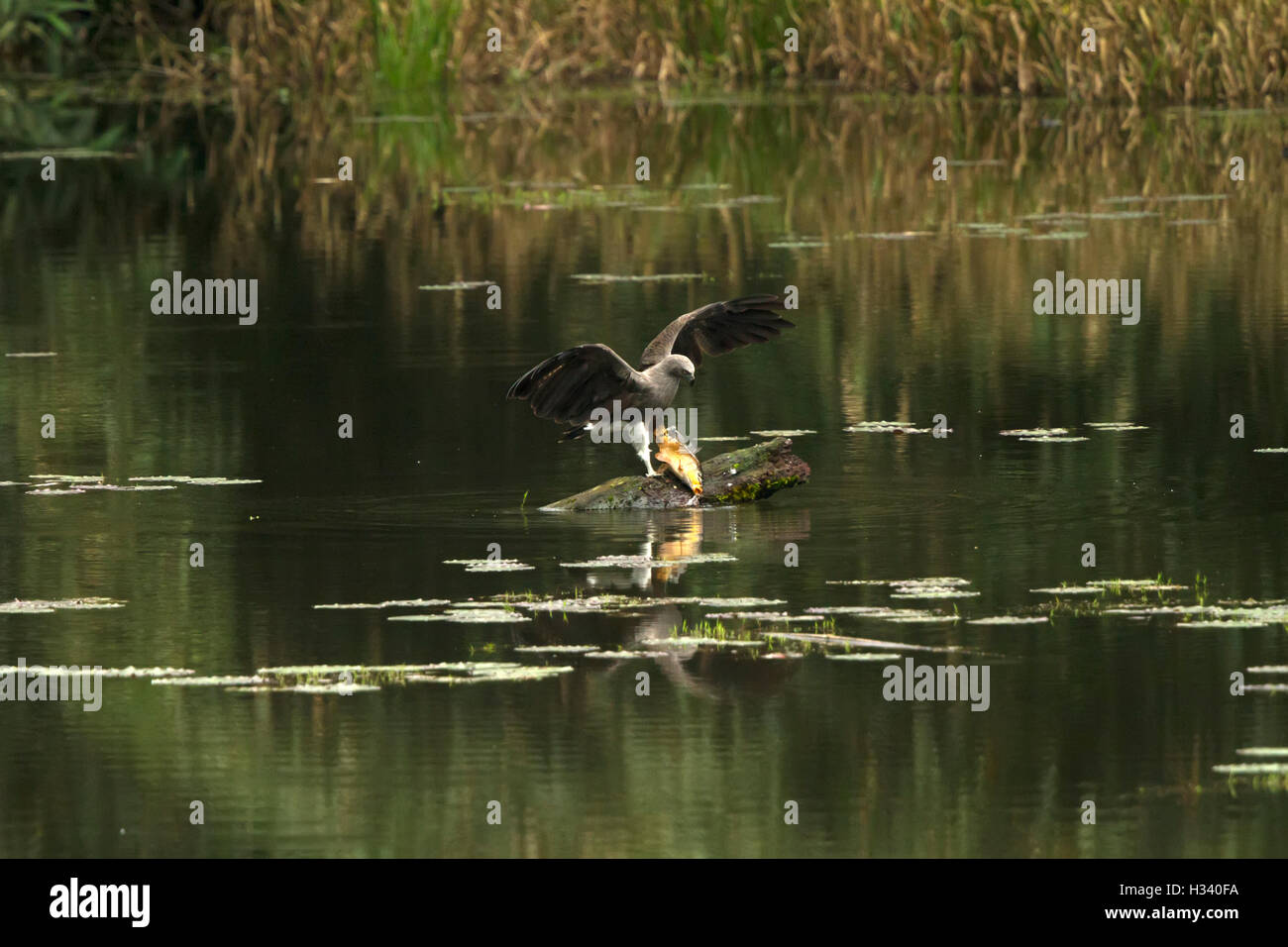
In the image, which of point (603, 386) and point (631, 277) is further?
point (631, 277)

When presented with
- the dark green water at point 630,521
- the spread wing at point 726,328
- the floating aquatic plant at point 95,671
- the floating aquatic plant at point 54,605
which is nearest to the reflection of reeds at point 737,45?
the dark green water at point 630,521

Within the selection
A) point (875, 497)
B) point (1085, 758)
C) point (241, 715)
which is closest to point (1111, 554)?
point (875, 497)

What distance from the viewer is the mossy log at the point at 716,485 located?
1166 cm

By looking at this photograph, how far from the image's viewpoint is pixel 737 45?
117 feet

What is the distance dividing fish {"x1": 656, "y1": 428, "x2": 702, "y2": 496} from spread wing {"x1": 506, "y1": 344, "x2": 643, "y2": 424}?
0.26 meters

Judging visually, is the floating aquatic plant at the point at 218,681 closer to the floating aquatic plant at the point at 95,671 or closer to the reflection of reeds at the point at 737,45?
the floating aquatic plant at the point at 95,671

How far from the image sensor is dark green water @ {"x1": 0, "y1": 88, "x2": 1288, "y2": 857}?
7555 millimetres

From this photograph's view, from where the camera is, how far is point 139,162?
2900cm

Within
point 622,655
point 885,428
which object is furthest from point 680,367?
point 622,655

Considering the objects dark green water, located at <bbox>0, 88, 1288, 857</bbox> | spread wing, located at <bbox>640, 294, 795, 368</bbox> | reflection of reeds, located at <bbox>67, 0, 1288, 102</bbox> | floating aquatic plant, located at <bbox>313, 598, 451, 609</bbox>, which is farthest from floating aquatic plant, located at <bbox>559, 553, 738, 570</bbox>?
reflection of reeds, located at <bbox>67, 0, 1288, 102</bbox>

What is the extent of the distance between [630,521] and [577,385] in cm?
58

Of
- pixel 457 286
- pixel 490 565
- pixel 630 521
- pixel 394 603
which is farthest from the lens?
pixel 457 286

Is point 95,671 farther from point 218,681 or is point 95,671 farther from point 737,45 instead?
point 737,45

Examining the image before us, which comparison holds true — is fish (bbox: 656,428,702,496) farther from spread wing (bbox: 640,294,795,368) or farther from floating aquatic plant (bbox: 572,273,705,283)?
floating aquatic plant (bbox: 572,273,705,283)
